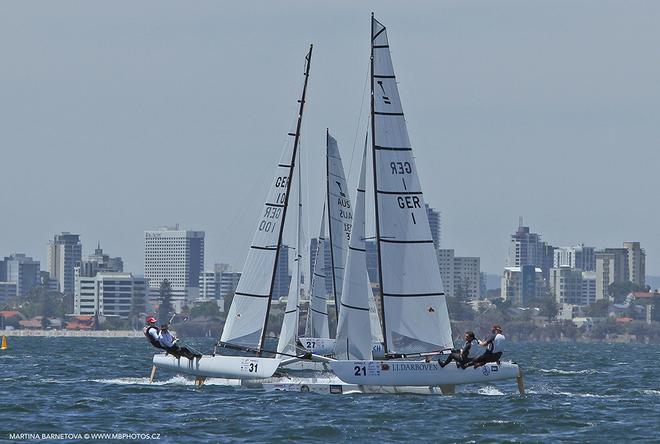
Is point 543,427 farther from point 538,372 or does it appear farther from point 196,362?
point 538,372

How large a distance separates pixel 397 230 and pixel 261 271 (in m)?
5.64

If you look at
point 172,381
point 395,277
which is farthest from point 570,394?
point 172,381

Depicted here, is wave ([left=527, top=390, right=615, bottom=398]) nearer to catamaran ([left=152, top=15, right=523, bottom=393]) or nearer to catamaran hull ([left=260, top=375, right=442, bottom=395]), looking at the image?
catamaran ([left=152, top=15, right=523, bottom=393])

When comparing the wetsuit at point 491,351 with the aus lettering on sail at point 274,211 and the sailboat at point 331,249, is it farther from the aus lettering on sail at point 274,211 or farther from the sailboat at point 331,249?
the sailboat at point 331,249

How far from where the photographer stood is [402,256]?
42812 mm

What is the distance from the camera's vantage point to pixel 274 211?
4722 centimetres

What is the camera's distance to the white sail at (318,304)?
59.4 metres

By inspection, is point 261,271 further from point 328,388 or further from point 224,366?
point 328,388

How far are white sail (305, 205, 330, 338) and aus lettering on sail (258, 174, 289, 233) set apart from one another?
496 inches

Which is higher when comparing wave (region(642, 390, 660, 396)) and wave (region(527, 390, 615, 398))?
wave (region(527, 390, 615, 398))

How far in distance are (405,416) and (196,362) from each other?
964 cm

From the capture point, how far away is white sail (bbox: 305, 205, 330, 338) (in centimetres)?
5941

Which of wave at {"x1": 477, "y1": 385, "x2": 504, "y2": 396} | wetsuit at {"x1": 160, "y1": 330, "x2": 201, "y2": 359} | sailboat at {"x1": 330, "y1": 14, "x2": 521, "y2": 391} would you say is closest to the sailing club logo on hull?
sailboat at {"x1": 330, "y1": 14, "x2": 521, "y2": 391}

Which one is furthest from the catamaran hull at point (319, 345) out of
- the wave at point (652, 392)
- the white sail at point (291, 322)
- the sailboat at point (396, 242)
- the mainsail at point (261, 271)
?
the sailboat at point (396, 242)
